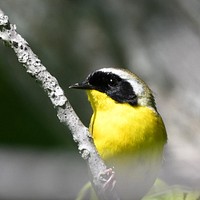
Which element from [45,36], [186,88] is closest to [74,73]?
[45,36]

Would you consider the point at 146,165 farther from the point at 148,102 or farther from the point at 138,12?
the point at 138,12

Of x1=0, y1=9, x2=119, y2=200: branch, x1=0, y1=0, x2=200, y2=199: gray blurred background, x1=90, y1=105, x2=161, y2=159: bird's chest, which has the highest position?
x1=0, y1=0, x2=200, y2=199: gray blurred background

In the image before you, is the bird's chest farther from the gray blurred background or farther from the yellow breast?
the gray blurred background

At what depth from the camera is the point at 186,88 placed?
188 inches

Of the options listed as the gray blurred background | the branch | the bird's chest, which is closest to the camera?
the branch

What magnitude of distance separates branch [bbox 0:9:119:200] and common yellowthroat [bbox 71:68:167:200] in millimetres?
516

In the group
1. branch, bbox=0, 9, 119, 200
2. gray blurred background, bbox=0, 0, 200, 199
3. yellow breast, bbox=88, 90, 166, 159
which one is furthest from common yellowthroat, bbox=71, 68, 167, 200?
gray blurred background, bbox=0, 0, 200, 199

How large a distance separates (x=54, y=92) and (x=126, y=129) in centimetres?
70

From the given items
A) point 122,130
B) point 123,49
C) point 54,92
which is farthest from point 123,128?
point 123,49

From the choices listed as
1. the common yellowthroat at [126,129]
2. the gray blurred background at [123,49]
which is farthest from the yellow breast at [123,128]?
the gray blurred background at [123,49]

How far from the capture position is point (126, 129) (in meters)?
2.98

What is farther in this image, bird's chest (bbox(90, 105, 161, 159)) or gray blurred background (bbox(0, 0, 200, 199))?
gray blurred background (bbox(0, 0, 200, 199))

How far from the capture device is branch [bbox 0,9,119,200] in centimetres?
233

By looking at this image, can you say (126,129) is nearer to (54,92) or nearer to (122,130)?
(122,130)
